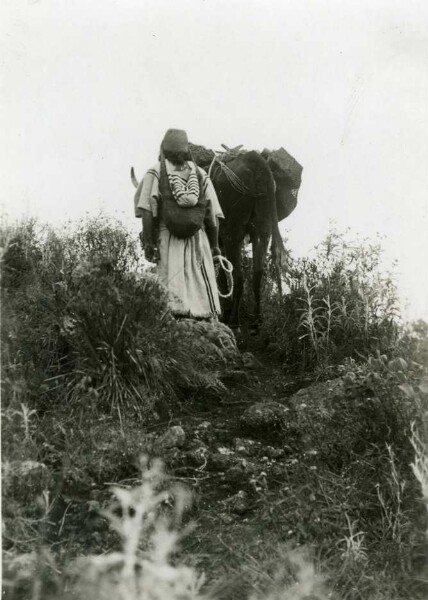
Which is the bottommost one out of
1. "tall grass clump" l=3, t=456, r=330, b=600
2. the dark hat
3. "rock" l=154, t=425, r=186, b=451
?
"tall grass clump" l=3, t=456, r=330, b=600

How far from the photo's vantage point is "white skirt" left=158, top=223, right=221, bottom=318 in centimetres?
623

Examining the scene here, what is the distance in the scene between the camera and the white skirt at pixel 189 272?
20.4 feet

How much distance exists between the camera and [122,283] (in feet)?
16.3

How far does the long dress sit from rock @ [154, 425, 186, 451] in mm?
1865

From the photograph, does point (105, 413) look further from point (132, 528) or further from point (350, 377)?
point (132, 528)

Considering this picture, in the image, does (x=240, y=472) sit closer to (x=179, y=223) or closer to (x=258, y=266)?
(x=179, y=223)

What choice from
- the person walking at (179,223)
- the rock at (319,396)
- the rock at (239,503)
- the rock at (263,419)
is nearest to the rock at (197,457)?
the rock at (239,503)

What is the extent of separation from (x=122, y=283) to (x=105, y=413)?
39.0 inches

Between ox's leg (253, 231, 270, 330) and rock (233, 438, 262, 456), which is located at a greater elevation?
ox's leg (253, 231, 270, 330)

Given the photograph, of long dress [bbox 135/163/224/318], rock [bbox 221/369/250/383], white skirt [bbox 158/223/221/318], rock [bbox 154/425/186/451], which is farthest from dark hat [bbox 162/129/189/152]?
rock [bbox 154/425/186/451]

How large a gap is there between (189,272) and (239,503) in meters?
2.94

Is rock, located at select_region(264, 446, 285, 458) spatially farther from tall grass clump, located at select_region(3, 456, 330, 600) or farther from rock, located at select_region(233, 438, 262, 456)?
tall grass clump, located at select_region(3, 456, 330, 600)

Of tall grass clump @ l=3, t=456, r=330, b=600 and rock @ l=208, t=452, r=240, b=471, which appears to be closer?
tall grass clump @ l=3, t=456, r=330, b=600

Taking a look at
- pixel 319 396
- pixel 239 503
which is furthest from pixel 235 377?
pixel 239 503
